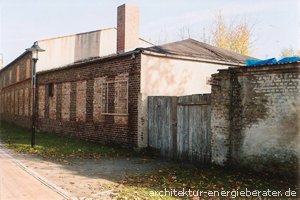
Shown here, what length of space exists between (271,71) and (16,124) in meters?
24.5

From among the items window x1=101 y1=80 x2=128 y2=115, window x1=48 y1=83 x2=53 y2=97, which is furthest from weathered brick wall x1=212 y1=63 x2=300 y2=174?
window x1=48 y1=83 x2=53 y2=97

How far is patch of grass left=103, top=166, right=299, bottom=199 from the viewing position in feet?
19.3

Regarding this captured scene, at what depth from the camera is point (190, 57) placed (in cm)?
1200

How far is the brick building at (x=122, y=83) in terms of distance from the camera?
11016mm

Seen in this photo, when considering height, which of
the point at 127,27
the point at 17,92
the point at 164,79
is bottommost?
the point at 164,79

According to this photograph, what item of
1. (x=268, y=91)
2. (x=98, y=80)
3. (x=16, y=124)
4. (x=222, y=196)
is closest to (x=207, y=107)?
(x=268, y=91)

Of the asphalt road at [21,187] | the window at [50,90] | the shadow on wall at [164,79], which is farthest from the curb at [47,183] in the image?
the window at [50,90]

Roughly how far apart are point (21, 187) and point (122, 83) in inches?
255

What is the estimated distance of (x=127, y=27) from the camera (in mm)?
14734

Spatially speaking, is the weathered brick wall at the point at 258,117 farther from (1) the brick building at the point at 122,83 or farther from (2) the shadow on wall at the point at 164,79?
(1) the brick building at the point at 122,83

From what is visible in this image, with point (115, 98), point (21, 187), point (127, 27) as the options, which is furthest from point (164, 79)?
point (21, 187)

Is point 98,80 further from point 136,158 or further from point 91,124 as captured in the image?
point 136,158

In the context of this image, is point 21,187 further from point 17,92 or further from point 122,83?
point 17,92

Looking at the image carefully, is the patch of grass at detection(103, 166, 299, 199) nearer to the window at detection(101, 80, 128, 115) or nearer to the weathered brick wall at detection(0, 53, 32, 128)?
the window at detection(101, 80, 128, 115)
